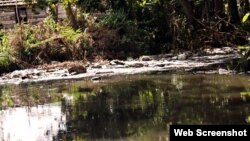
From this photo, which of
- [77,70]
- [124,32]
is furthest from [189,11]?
[77,70]

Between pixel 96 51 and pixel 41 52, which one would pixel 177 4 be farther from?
pixel 41 52

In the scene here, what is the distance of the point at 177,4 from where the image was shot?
91.9 feet

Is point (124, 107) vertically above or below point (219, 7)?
below

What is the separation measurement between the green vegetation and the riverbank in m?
1.12

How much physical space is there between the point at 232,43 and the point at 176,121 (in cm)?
1497

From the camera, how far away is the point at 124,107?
12.3 m

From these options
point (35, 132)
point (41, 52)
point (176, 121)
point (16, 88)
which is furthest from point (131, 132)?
point (41, 52)

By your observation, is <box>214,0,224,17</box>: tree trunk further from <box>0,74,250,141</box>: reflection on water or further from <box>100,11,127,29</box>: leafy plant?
<box>0,74,250,141</box>: reflection on water

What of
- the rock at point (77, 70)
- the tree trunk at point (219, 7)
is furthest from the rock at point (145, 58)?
the tree trunk at point (219, 7)

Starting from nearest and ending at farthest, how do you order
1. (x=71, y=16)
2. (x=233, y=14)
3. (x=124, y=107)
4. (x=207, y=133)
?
1. (x=207, y=133)
2. (x=124, y=107)
3. (x=233, y=14)
4. (x=71, y=16)

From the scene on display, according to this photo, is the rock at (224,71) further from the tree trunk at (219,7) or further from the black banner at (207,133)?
the black banner at (207,133)

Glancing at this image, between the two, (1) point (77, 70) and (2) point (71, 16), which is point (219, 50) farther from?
(2) point (71, 16)

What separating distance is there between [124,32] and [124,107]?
1385 centimetres

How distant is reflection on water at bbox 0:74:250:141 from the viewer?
33.1 feet
